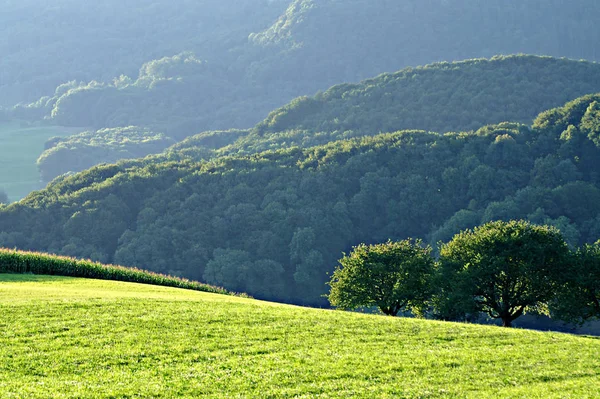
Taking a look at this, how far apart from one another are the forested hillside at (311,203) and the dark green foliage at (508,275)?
66654 millimetres

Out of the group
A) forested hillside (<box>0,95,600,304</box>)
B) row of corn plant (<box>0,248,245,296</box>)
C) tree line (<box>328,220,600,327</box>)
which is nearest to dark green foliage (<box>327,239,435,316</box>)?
tree line (<box>328,220,600,327</box>)

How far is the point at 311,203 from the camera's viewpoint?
134875mm

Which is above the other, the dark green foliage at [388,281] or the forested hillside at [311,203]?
the forested hillside at [311,203]

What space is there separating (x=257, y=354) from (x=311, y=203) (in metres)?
109

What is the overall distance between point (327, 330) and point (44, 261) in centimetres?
2609

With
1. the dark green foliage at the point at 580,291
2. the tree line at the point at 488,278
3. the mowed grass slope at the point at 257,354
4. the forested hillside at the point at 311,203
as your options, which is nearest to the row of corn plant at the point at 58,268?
the mowed grass slope at the point at 257,354

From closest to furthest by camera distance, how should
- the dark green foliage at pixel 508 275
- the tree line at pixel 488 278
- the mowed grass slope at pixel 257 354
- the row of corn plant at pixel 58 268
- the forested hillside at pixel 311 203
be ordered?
the mowed grass slope at pixel 257 354, the row of corn plant at pixel 58 268, the tree line at pixel 488 278, the dark green foliage at pixel 508 275, the forested hillside at pixel 311 203

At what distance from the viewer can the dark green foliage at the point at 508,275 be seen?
5044cm

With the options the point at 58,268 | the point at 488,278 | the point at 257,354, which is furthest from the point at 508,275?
the point at 58,268

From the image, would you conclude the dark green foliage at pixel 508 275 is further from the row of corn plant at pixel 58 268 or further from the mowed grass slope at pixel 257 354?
the row of corn plant at pixel 58 268

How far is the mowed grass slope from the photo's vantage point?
21.9m

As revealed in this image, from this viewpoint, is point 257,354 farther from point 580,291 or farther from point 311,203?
point 311,203

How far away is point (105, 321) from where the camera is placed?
29188mm

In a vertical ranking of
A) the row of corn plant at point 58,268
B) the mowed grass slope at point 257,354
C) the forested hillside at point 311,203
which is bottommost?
the mowed grass slope at point 257,354
